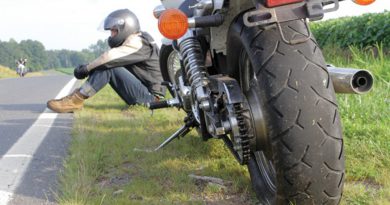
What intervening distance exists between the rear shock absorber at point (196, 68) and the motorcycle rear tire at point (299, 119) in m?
0.44

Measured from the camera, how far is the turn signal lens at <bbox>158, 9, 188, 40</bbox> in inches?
88.4

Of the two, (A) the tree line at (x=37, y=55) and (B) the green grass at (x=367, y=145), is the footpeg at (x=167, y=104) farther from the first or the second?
(A) the tree line at (x=37, y=55)

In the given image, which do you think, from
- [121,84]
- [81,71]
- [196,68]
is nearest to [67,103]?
[81,71]

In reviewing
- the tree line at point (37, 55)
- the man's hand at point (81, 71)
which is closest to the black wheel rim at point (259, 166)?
the man's hand at point (81, 71)

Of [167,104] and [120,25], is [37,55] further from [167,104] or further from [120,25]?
[167,104]

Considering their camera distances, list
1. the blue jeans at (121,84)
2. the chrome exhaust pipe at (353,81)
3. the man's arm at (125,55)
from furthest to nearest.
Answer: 1. the blue jeans at (121,84)
2. the man's arm at (125,55)
3. the chrome exhaust pipe at (353,81)

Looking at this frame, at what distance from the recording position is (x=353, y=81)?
2.09 metres

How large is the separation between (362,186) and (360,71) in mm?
727

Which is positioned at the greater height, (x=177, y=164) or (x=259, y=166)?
(x=259, y=166)

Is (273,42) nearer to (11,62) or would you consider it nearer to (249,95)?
(249,95)

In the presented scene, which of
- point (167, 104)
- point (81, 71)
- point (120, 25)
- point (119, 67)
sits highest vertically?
point (120, 25)

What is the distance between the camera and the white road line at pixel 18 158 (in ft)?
9.39

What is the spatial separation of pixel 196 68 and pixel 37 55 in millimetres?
116571

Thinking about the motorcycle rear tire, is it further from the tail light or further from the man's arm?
the man's arm
